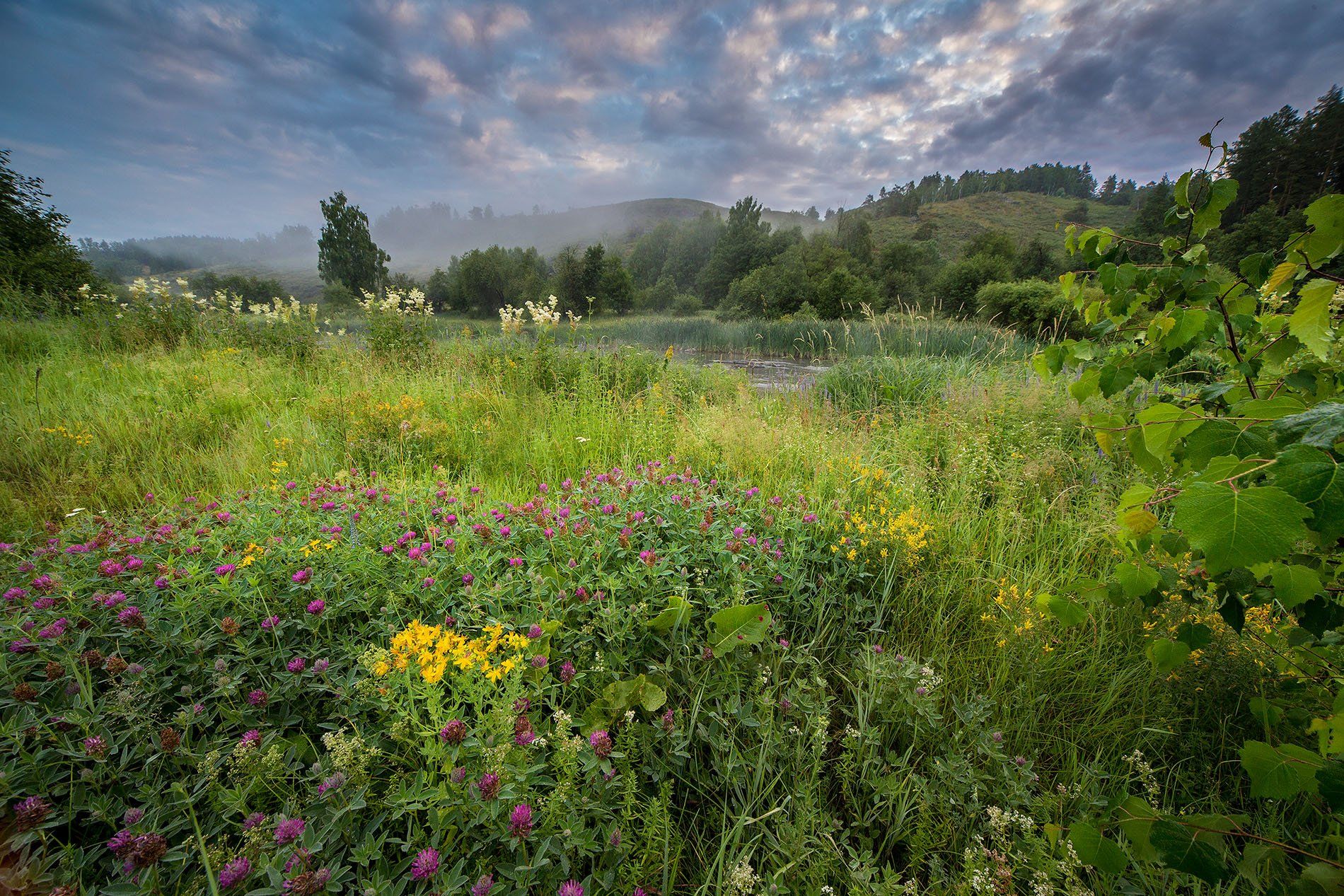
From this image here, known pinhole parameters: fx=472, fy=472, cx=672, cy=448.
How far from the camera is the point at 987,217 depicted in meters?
78.4

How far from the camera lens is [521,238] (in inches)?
4481

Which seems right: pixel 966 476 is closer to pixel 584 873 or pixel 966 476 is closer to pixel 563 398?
pixel 584 873

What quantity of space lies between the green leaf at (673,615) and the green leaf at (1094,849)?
102 centimetres

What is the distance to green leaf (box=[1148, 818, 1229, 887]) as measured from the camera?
0.73 metres

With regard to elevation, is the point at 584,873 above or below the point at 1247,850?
below

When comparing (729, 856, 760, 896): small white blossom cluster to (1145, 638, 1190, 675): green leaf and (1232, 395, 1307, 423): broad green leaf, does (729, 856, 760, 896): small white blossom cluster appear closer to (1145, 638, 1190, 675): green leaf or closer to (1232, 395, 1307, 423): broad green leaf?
(1145, 638, 1190, 675): green leaf

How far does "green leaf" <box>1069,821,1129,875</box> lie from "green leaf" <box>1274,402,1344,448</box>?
2.29 ft

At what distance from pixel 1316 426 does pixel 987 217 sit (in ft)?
331

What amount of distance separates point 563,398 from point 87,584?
3711 millimetres

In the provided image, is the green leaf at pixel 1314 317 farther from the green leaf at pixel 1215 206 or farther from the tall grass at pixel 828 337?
the tall grass at pixel 828 337

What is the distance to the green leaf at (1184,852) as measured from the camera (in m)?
0.73

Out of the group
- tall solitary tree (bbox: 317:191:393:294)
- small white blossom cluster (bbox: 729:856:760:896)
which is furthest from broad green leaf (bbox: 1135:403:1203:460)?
tall solitary tree (bbox: 317:191:393:294)

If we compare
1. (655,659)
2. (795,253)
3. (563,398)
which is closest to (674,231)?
(795,253)

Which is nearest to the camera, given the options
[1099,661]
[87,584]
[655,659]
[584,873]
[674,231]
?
[584,873]
